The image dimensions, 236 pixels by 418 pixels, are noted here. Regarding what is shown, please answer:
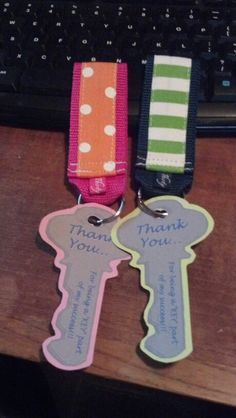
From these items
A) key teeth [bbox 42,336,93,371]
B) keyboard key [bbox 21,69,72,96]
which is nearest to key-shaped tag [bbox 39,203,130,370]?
key teeth [bbox 42,336,93,371]

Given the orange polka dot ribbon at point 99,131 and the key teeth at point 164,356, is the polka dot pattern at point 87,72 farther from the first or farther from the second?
the key teeth at point 164,356

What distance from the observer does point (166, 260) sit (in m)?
0.37

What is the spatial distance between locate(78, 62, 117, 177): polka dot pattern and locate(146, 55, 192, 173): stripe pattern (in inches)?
1.2

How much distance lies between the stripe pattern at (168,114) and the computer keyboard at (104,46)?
0.04ft

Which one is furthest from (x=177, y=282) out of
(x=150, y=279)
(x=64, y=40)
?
(x=64, y=40)

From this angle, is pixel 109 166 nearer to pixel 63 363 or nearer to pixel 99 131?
pixel 99 131

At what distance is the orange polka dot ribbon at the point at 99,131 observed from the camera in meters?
0.41

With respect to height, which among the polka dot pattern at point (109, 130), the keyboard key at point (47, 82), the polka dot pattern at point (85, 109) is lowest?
the polka dot pattern at point (109, 130)

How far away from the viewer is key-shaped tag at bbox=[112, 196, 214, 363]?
34 cm

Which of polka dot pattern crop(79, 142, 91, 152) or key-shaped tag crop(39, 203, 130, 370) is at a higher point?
polka dot pattern crop(79, 142, 91, 152)

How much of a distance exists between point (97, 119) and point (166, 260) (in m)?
0.13

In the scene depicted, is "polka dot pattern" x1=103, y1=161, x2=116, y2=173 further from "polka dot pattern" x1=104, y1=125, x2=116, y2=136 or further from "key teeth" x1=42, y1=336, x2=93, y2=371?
"key teeth" x1=42, y1=336, x2=93, y2=371

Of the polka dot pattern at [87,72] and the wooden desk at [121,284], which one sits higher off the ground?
the polka dot pattern at [87,72]

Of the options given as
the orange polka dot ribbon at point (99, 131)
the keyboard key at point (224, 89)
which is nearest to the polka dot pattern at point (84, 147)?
the orange polka dot ribbon at point (99, 131)
